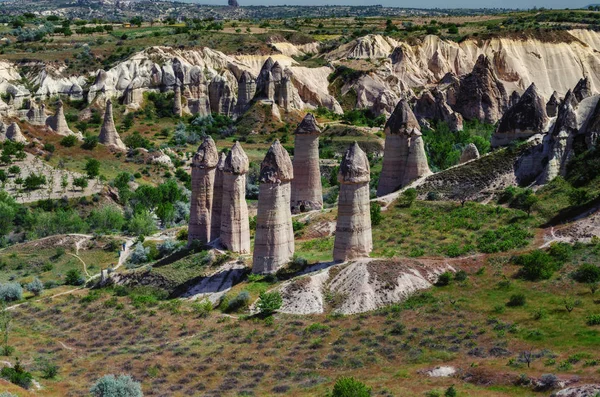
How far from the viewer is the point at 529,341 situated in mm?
30141

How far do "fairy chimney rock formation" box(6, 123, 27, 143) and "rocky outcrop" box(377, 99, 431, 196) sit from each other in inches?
1720

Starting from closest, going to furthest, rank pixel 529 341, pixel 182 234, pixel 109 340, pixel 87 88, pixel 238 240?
pixel 529 341, pixel 109 340, pixel 238 240, pixel 182 234, pixel 87 88

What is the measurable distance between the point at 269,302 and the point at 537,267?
11.6 meters

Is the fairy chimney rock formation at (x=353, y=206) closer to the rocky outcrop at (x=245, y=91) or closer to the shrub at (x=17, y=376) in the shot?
the shrub at (x=17, y=376)

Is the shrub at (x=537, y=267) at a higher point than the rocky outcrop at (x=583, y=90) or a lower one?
lower

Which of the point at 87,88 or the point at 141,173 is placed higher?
the point at 87,88

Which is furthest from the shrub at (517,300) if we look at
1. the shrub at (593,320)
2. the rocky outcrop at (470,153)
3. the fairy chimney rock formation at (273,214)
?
the rocky outcrop at (470,153)

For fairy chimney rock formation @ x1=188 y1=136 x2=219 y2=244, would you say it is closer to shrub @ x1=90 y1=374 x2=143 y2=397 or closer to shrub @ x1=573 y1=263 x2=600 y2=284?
shrub @ x1=90 y1=374 x2=143 y2=397

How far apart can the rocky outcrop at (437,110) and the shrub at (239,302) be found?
65.2m

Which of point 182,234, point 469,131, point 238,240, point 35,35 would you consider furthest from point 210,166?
point 35,35

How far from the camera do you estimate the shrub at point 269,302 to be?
120ft

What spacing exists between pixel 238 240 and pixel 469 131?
58.3 metres

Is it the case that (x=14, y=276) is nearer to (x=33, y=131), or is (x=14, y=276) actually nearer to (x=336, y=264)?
(x=336, y=264)

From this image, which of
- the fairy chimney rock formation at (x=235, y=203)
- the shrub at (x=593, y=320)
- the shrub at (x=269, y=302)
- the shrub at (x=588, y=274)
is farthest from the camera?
the fairy chimney rock formation at (x=235, y=203)
